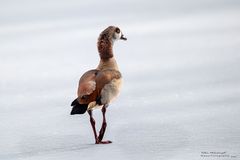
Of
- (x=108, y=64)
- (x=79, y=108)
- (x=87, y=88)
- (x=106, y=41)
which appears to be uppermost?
(x=106, y=41)

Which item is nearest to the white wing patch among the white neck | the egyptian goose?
the egyptian goose

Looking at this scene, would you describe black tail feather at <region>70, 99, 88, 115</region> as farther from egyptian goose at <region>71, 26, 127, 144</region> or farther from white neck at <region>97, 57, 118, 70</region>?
white neck at <region>97, 57, 118, 70</region>

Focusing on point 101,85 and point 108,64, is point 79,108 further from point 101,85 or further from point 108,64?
point 108,64

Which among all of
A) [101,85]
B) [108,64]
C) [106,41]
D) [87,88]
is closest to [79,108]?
[87,88]

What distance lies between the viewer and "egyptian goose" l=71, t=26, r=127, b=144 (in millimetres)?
5855

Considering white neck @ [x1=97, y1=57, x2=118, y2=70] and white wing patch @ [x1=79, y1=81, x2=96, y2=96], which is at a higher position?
white neck @ [x1=97, y1=57, x2=118, y2=70]

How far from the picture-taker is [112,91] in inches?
238

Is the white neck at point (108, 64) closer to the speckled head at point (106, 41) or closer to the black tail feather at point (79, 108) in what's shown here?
the speckled head at point (106, 41)

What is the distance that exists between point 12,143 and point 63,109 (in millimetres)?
1449

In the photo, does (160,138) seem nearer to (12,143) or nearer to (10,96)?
(12,143)

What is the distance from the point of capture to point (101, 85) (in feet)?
19.5

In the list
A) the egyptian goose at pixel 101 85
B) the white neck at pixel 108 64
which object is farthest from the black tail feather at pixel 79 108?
the white neck at pixel 108 64

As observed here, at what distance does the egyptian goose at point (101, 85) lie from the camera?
5855mm

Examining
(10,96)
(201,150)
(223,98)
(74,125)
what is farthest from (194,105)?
(10,96)
